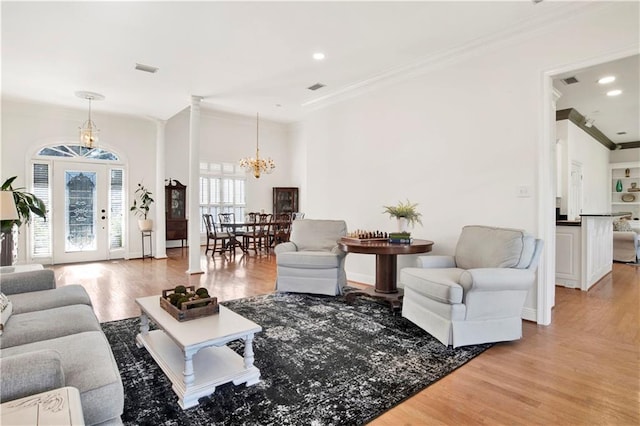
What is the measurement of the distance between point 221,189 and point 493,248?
306 inches

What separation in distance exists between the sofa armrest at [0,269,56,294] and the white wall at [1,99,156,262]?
189 inches

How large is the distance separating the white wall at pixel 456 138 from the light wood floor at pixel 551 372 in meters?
0.65

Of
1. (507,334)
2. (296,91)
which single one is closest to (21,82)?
(296,91)

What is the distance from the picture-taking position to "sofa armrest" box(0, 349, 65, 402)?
1.15m

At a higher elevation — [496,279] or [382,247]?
[382,247]

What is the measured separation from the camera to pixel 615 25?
301cm

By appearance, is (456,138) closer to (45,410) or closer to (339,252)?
(339,252)

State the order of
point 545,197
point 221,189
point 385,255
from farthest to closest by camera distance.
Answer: point 221,189 < point 385,255 < point 545,197

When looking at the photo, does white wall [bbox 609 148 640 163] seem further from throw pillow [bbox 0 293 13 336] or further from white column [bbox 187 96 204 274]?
throw pillow [bbox 0 293 13 336]

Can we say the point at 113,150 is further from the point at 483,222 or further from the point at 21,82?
the point at 483,222

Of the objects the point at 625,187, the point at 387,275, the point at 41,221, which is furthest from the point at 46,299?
the point at 625,187

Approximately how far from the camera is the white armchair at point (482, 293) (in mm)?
2770

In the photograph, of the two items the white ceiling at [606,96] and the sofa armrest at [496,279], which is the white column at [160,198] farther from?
the white ceiling at [606,96]

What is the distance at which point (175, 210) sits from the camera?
8.75m
